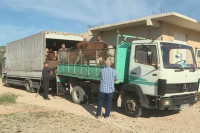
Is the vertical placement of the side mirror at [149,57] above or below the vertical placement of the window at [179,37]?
below

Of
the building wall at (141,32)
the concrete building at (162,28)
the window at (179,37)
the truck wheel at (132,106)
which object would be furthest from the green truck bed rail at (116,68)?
the window at (179,37)

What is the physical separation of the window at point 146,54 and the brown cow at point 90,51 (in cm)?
137

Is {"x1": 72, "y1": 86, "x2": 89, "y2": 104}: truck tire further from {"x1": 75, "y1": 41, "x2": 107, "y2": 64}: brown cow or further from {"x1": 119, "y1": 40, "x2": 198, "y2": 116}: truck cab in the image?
{"x1": 119, "y1": 40, "x2": 198, "y2": 116}: truck cab

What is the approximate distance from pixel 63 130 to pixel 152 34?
9.06m

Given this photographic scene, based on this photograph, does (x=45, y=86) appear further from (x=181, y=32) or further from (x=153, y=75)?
(x=181, y=32)

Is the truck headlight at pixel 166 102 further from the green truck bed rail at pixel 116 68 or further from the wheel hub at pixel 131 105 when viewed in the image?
the green truck bed rail at pixel 116 68

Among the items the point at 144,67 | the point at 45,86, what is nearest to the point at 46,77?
the point at 45,86

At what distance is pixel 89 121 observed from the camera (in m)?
7.71

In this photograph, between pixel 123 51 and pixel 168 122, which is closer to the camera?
pixel 168 122

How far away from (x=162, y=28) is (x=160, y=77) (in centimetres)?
686

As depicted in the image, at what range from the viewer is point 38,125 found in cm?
707

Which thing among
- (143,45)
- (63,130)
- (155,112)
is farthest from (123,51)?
(63,130)

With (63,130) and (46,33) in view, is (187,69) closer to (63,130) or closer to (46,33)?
(63,130)

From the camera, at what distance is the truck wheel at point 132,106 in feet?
26.6
